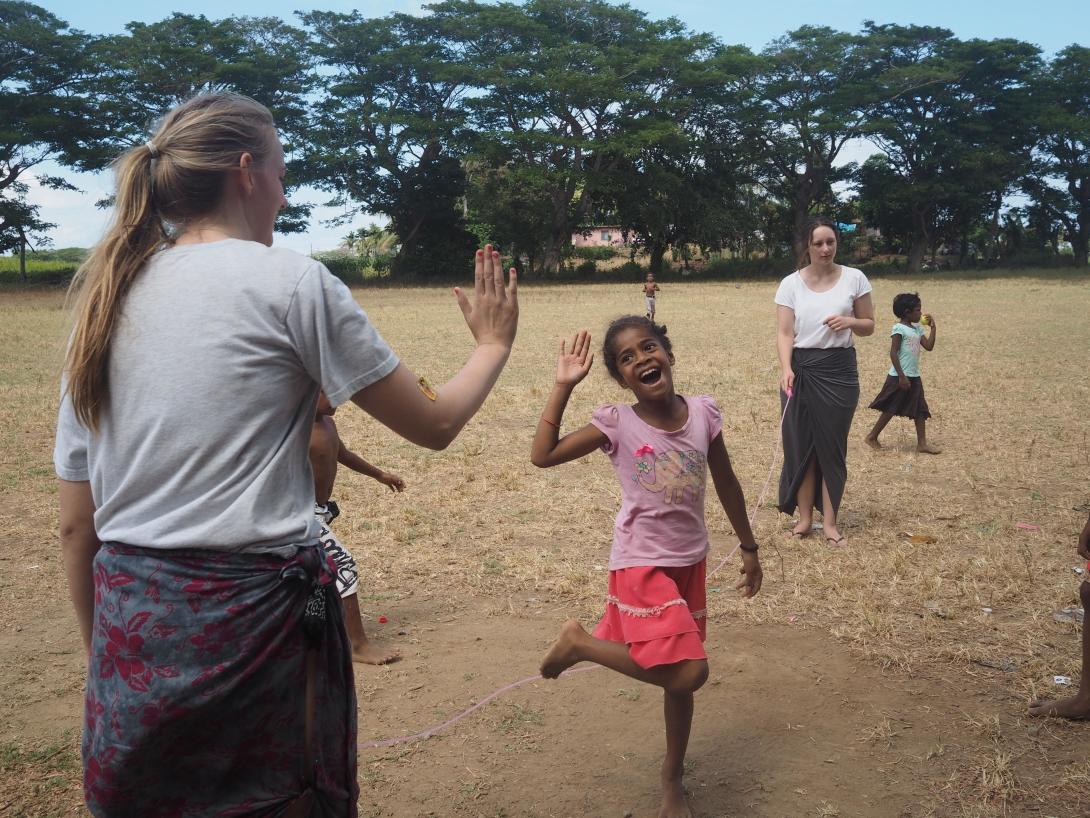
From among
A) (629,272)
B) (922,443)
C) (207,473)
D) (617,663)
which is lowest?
(922,443)

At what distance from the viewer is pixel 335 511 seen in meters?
4.26

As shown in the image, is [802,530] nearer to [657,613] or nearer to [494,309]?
[657,613]

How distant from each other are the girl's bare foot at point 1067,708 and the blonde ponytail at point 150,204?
3401 millimetres

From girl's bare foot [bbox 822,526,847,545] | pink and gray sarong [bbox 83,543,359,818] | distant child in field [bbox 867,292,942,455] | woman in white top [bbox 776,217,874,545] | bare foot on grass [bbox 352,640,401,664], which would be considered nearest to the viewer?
pink and gray sarong [bbox 83,543,359,818]

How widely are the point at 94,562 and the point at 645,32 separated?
46.7 metres

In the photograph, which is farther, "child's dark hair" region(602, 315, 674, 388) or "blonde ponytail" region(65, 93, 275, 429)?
"child's dark hair" region(602, 315, 674, 388)

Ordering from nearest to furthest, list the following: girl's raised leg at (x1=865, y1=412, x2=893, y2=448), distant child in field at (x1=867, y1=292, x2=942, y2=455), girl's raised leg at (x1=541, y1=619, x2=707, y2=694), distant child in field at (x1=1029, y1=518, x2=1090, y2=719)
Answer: girl's raised leg at (x1=541, y1=619, x2=707, y2=694)
distant child in field at (x1=1029, y1=518, x2=1090, y2=719)
distant child in field at (x1=867, y1=292, x2=942, y2=455)
girl's raised leg at (x1=865, y1=412, x2=893, y2=448)

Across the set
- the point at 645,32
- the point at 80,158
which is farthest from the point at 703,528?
the point at 645,32

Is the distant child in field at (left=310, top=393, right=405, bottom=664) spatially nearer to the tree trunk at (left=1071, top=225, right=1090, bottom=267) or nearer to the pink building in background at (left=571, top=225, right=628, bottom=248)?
the pink building in background at (left=571, top=225, right=628, bottom=248)

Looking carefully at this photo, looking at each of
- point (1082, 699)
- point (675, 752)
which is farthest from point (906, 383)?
point (675, 752)

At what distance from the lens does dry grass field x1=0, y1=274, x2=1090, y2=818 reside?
3385 millimetres

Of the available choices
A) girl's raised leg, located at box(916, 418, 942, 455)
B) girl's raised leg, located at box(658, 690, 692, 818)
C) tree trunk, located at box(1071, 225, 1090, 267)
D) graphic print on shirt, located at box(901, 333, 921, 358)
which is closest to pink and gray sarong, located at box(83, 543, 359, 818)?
girl's raised leg, located at box(658, 690, 692, 818)

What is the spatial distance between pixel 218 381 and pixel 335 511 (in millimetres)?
2611

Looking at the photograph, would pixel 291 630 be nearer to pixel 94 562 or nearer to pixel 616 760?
pixel 94 562
